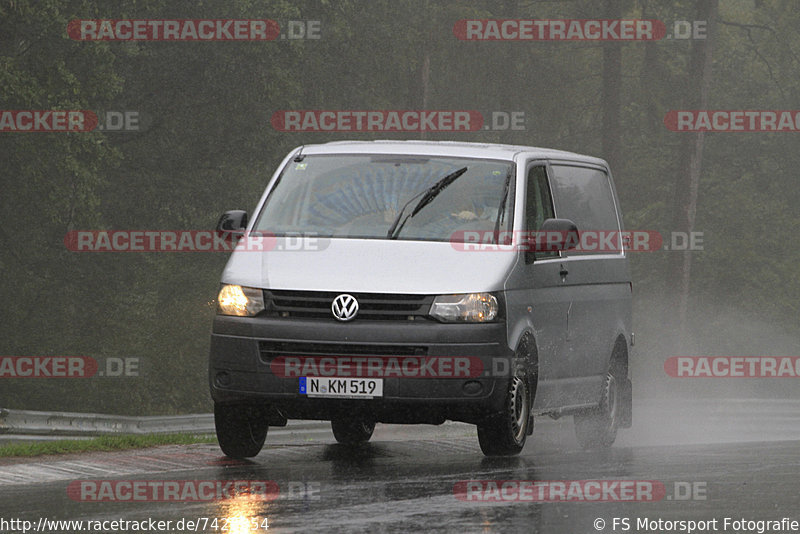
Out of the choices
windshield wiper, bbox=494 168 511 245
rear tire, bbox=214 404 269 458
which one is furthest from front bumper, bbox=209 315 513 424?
windshield wiper, bbox=494 168 511 245

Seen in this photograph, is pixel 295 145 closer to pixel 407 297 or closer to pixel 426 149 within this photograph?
pixel 426 149

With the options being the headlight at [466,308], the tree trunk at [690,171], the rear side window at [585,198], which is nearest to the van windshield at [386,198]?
the headlight at [466,308]

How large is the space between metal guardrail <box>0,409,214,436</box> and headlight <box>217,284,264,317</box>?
597cm

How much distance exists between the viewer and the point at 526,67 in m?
52.6

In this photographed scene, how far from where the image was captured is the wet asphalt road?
7.83 meters

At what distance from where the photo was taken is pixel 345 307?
412 inches

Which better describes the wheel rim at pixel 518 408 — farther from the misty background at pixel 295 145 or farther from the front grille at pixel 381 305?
the misty background at pixel 295 145

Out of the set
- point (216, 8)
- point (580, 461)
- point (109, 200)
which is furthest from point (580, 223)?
point (109, 200)

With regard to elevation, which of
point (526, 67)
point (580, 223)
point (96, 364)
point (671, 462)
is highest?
point (526, 67)

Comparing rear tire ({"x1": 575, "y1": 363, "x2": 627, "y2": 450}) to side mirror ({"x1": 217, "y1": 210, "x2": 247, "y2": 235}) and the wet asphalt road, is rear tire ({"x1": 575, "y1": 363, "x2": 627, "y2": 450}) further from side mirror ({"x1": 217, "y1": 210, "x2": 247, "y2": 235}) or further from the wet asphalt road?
side mirror ({"x1": 217, "y1": 210, "x2": 247, "y2": 235})

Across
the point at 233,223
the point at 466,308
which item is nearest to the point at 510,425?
the point at 466,308

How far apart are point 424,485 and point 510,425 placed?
1774 mm

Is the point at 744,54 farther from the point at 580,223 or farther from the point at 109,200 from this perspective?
the point at 580,223

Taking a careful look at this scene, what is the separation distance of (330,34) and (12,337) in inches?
468
